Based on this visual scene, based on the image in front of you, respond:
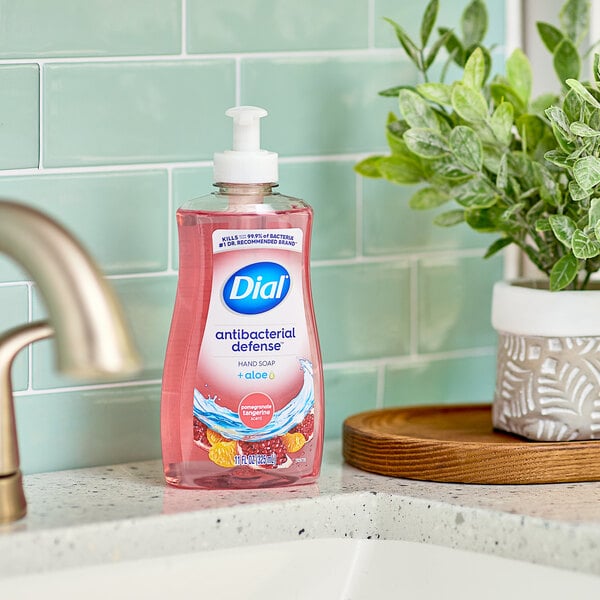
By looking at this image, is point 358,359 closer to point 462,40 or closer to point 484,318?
point 484,318

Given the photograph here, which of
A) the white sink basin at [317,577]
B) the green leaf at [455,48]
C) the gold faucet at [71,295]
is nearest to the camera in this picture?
the gold faucet at [71,295]

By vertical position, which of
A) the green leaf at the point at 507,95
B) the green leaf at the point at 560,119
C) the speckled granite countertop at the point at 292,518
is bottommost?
the speckled granite countertop at the point at 292,518

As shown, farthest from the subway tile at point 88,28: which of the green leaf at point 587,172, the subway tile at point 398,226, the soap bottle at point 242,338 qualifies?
the green leaf at point 587,172

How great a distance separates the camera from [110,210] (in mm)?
850

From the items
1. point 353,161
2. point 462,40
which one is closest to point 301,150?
point 353,161

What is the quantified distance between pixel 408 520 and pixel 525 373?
16 centimetres

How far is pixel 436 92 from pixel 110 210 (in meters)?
0.26

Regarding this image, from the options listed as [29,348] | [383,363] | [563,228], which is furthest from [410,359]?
[29,348]

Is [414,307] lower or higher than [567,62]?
lower

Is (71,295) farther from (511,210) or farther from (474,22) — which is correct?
(474,22)

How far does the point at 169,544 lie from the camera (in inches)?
28.6

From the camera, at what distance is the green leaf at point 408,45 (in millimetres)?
877

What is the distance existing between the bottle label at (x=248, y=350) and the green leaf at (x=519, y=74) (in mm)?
223

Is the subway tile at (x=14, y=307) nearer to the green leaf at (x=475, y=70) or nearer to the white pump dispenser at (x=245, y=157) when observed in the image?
the white pump dispenser at (x=245, y=157)
